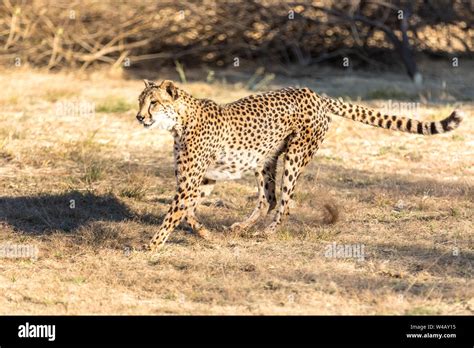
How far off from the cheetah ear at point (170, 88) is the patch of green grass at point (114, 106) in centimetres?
468

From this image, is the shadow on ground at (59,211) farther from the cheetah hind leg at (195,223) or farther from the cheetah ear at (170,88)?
the cheetah ear at (170,88)

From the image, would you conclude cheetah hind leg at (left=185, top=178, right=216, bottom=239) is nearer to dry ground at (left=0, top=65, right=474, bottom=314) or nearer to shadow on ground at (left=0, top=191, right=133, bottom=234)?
dry ground at (left=0, top=65, right=474, bottom=314)

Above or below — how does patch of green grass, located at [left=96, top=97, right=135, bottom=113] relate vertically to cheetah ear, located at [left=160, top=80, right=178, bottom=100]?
below

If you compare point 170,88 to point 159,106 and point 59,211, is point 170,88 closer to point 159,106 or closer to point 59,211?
point 159,106

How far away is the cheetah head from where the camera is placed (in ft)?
23.8

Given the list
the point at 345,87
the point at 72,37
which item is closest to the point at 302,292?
the point at 345,87

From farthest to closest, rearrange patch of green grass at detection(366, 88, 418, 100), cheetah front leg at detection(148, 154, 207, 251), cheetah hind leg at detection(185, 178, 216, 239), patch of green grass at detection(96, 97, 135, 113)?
1. patch of green grass at detection(366, 88, 418, 100)
2. patch of green grass at detection(96, 97, 135, 113)
3. cheetah hind leg at detection(185, 178, 216, 239)
4. cheetah front leg at detection(148, 154, 207, 251)

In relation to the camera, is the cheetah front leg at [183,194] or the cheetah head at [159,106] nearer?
the cheetah head at [159,106]

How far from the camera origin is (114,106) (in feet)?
39.7

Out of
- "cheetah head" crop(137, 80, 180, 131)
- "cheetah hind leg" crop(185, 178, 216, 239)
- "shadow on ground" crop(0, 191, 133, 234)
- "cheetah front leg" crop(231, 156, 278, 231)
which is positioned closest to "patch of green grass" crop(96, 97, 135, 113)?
"shadow on ground" crop(0, 191, 133, 234)

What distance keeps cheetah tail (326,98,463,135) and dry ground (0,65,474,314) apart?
789mm

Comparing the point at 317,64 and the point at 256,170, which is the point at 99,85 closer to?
the point at 317,64

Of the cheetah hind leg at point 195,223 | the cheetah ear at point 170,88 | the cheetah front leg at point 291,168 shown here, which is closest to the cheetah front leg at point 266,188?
the cheetah front leg at point 291,168

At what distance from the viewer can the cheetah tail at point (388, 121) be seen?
25.2 feet
